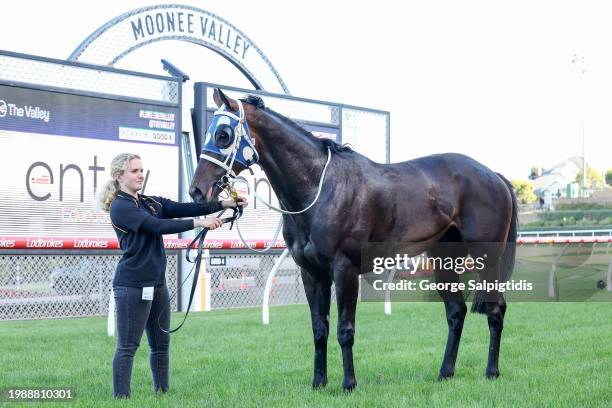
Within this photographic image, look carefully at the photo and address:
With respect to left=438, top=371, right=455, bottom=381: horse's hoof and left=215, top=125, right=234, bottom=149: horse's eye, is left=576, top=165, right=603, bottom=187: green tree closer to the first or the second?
left=438, top=371, right=455, bottom=381: horse's hoof

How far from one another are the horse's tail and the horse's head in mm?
2268

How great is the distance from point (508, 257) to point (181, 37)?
7.08m

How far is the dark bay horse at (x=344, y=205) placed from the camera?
4.91 meters

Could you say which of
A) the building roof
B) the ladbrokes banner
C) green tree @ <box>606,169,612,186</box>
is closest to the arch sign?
the ladbrokes banner

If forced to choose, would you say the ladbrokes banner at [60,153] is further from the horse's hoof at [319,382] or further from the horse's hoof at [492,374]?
the horse's hoof at [492,374]

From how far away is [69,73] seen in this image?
9805 mm

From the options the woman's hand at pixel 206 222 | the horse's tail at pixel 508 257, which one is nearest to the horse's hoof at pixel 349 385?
the woman's hand at pixel 206 222

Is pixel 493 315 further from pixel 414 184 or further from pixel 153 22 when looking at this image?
pixel 153 22

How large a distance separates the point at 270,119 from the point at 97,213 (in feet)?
18.5

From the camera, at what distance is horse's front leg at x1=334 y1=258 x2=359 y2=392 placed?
Answer: 16.1 ft

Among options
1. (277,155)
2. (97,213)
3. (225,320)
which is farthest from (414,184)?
(97,213)

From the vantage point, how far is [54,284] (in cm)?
975

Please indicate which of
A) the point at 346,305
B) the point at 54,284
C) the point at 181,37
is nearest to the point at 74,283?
the point at 54,284

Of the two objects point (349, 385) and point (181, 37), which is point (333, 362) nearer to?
point (349, 385)
